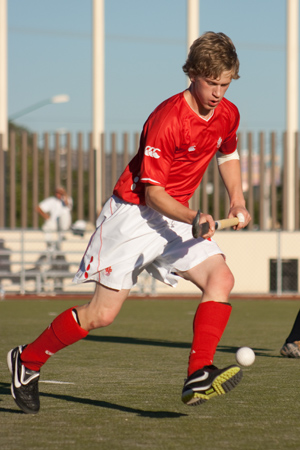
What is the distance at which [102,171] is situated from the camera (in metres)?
20.2

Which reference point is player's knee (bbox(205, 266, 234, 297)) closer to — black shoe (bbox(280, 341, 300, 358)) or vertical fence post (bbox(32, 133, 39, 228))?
black shoe (bbox(280, 341, 300, 358))

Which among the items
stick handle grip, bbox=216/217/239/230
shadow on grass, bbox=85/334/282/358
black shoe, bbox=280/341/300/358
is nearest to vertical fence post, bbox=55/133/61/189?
shadow on grass, bbox=85/334/282/358

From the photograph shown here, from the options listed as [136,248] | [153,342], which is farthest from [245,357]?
[153,342]

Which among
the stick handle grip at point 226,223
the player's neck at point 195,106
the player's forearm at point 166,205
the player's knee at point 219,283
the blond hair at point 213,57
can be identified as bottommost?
the player's knee at point 219,283

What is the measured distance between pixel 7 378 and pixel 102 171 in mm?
13790

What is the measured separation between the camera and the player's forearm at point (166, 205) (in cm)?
467

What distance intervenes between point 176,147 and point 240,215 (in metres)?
0.56

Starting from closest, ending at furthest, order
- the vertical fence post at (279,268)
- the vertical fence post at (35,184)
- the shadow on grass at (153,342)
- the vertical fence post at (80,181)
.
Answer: the shadow on grass at (153,342) → the vertical fence post at (279,268) → the vertical fence post at (80,181) → the vertical fence post at (35,184)

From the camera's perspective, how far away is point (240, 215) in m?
5.02

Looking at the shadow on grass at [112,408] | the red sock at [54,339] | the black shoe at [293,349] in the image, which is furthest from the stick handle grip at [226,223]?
the black shoe at [293,349]

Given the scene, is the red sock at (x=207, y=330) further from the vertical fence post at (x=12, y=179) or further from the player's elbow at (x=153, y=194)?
the vertical fence post at (x=12, y=179)

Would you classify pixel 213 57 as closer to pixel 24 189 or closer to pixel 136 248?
pixel 136 248

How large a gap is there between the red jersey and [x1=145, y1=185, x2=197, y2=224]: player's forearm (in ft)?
0.17

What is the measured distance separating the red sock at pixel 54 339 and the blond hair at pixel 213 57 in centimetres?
159
